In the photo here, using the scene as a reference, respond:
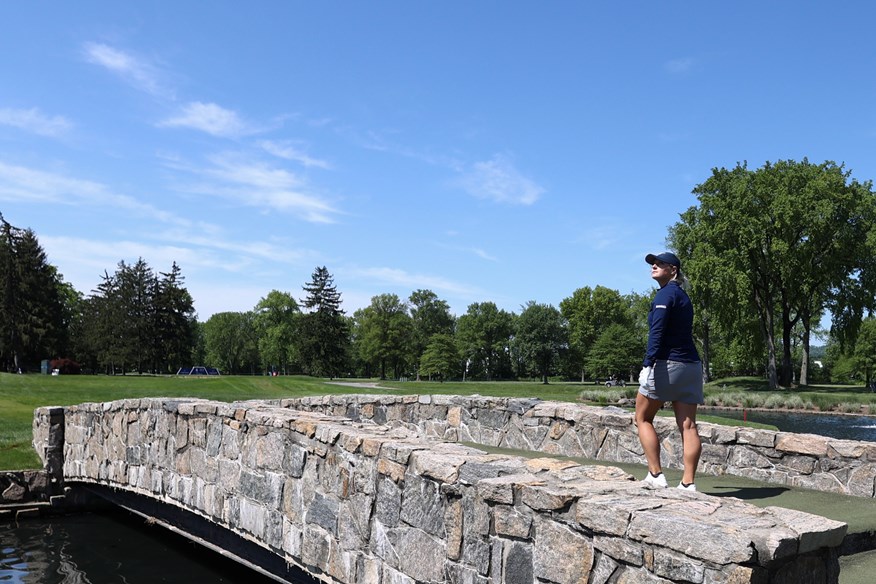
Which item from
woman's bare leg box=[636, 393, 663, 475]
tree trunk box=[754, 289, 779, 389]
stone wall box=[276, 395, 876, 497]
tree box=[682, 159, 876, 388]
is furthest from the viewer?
tree trunk box=[754, 289, 779, 389]

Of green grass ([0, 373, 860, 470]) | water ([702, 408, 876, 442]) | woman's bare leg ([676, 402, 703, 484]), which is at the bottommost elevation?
water ([702, 408, 876, 442])

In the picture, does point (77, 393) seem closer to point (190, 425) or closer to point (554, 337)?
point (190, 425)

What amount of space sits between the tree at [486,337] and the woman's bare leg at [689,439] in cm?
8324

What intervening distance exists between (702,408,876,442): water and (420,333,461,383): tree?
44.6 m

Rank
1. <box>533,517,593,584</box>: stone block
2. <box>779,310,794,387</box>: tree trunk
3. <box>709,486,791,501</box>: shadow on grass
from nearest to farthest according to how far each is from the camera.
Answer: <box>533,517,593,584</box>: stone block, <box>709,486,791,501</box>: shadow on grass, <box>779,310,794,387</box>: tree trunk

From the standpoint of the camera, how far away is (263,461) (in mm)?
7441

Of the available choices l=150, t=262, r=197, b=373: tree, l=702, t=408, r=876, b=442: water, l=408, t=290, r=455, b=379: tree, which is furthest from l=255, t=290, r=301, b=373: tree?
l=702, t=408, r=876, b=442: water

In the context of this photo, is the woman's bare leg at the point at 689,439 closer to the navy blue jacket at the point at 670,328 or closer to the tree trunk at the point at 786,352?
the navy blue jacket at the point at 670,328

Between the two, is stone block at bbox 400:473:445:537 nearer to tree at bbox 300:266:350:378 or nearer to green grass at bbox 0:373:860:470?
green grass at bbox 0:373:860:470

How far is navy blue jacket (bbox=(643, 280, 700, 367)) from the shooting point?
17.7 feet

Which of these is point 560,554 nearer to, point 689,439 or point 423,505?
point 423,505

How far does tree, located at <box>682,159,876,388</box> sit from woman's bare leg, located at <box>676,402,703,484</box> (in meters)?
38.2

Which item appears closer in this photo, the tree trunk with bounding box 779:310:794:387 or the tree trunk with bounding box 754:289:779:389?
the tree trunk with bounding box 754:289:779:389

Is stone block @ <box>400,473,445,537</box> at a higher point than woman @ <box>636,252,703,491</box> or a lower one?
lower
